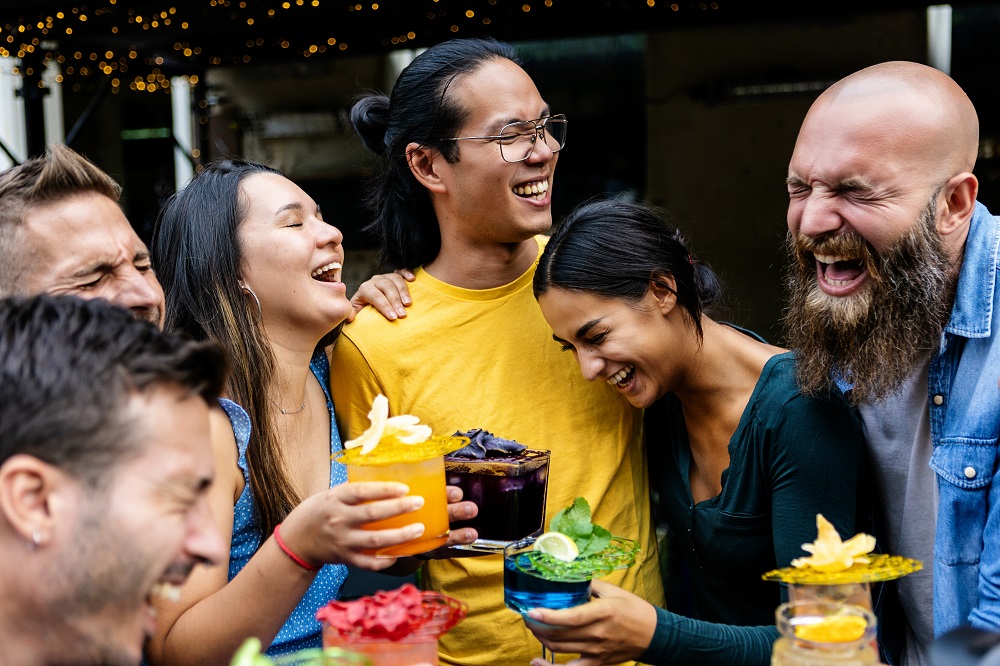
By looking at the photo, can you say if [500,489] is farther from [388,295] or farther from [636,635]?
[388,295]

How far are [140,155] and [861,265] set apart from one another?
8.78 metres

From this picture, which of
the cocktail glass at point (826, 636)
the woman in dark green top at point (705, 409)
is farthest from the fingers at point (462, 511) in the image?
the cocktail glass at point (826, 636)


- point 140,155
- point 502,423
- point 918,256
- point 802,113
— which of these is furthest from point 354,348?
point 140,155

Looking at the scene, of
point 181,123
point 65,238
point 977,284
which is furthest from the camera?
point 181,123

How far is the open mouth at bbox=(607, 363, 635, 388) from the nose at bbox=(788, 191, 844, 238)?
55 centimetres

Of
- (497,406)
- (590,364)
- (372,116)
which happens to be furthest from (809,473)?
(372,116)

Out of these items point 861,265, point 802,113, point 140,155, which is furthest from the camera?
point 140,155

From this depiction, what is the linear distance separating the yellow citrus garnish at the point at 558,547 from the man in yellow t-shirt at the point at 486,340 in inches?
28.3

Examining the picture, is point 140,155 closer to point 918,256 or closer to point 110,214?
point 110,214

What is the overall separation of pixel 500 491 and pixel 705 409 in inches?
28.6

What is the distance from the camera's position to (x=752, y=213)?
8.09m

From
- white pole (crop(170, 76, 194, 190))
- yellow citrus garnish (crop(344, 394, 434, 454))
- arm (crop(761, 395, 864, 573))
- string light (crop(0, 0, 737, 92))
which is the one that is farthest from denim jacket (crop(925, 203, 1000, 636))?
white pole (crop(170, 76, 194, 190))

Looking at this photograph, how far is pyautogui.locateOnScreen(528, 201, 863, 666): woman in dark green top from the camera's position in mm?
2100

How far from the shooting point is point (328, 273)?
260cm
